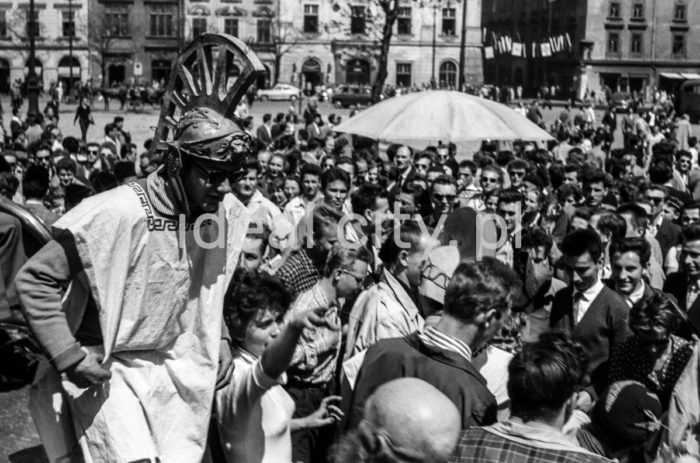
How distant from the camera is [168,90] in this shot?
4301 mm

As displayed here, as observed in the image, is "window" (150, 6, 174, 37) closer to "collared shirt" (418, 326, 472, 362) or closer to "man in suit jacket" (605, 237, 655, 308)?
"man in suit jacket" (605, 237, 655, 308)

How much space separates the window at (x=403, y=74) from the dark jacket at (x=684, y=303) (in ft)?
249

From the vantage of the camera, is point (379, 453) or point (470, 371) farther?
point (470, 371)

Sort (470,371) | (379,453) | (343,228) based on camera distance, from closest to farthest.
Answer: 1. (379,453)
2. (470,371)
3. (343,228)

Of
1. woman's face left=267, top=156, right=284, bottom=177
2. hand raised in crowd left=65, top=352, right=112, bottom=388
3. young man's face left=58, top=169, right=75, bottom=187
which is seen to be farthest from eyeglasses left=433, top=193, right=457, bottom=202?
hand raised in crowd left=65, top=352, right=112, bottom=388

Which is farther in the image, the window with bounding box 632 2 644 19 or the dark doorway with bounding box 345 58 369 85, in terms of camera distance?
the dark doorway with bounding box 345 58 369 85

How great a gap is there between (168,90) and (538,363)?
181 cm

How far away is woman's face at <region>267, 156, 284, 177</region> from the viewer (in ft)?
42.0

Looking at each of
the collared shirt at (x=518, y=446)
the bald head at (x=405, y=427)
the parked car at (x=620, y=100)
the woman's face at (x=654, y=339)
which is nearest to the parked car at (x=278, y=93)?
the parked car at (x=620, y=100)

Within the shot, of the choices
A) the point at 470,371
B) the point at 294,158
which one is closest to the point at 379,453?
the point at 470,371

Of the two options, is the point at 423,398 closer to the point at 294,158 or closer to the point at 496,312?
the point at 496,312

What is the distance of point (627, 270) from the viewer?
6316mm

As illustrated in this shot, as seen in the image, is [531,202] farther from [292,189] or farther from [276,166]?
[276,166]

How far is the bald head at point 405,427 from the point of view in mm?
2426
